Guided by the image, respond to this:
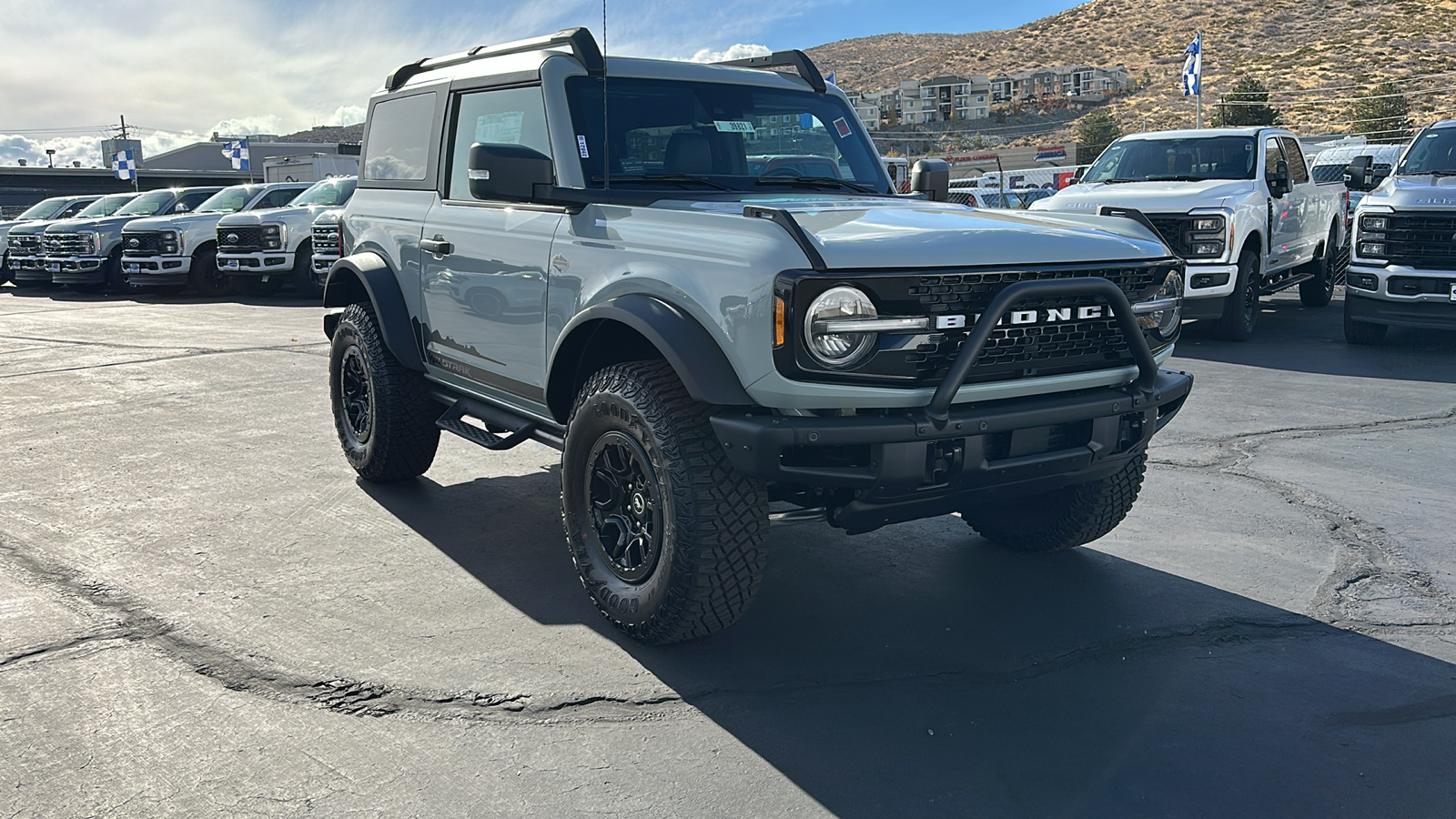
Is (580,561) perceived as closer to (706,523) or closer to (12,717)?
(706,523)

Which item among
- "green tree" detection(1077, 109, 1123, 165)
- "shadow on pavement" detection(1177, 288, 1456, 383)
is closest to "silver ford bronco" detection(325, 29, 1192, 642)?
"shadow on pavement" detection(1177, 288, 1456, 383)

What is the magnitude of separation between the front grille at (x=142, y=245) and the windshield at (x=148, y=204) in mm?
2344

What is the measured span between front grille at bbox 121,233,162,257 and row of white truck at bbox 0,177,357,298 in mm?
15

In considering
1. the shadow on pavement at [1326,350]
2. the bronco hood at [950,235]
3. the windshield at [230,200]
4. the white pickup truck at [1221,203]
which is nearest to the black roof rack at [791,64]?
the bronco hood at [950,235]

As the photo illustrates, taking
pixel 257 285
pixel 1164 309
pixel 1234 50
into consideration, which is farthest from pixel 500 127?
pixel 1234 50

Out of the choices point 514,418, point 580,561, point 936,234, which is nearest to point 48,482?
point 514,418

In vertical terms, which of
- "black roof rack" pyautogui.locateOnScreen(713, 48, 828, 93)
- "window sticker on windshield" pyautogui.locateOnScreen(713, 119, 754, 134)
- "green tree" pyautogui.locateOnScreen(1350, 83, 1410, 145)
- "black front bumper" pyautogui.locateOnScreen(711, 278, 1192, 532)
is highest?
"green tree" pyautogui.locateOnScreen(1350, 83, 1410, 145)

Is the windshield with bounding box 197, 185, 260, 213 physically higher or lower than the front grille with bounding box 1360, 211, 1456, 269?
higher

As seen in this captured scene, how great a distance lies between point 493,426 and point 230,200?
1750 cm

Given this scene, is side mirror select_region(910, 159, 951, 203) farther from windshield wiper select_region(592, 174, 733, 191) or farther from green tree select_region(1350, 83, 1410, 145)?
green tree select_region(1350, 83, 1410, 145)

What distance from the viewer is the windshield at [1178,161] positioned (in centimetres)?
1155

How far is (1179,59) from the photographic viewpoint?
7994cm

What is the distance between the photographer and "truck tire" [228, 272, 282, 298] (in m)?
18.8

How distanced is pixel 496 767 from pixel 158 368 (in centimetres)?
873
